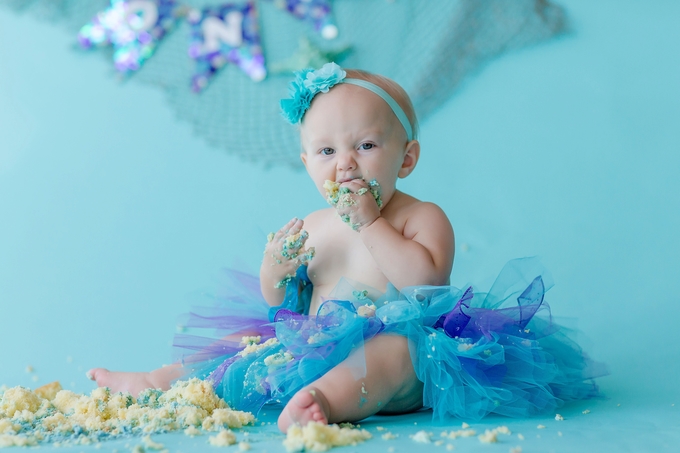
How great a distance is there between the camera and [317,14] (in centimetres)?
280

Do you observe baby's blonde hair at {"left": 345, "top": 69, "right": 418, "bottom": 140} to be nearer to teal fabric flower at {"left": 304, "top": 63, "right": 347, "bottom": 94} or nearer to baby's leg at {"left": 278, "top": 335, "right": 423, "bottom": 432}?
teal fabric flower at {"left": 304, "top": 63, "right": 347, "bottom": 94}

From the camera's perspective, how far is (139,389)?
5.00 ft

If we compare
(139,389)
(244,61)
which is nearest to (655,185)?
(244,61)

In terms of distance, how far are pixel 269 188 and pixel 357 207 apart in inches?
51.1

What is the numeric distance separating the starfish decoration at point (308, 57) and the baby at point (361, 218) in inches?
45.1

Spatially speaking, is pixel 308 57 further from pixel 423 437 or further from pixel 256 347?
pixel 423 437

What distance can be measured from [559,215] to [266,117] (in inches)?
44.0

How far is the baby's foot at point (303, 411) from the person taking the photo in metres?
1.11

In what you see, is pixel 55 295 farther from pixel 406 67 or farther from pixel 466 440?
pixel 466 440

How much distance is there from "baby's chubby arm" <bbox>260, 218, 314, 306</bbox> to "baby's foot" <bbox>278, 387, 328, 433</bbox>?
50cm

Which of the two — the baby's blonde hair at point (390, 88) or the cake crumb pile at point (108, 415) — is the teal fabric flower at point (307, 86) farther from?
the cake crumb pile at point (108, 415)

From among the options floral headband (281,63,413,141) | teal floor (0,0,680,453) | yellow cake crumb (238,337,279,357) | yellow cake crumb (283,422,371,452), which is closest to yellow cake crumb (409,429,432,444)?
yellow cake crumb (283,422,371,452)

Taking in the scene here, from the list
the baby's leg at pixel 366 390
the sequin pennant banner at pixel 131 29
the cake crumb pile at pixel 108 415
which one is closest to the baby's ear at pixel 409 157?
the baby's leg at pixel 366 390

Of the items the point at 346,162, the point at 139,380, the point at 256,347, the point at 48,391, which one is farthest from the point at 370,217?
the point at 48,391
